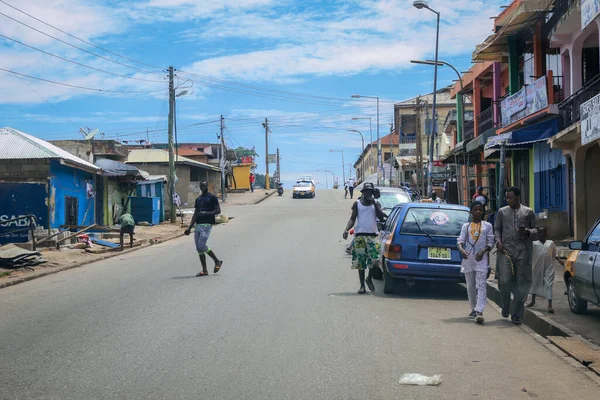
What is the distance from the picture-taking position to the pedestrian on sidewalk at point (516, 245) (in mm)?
8906

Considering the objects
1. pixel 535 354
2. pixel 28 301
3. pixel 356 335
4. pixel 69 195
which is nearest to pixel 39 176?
pixel 69 195

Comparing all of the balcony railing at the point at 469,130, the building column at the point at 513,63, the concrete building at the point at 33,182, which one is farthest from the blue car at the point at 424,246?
the balcony railing at the point at 469,130

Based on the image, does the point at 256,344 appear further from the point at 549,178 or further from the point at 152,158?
the point at 152,158

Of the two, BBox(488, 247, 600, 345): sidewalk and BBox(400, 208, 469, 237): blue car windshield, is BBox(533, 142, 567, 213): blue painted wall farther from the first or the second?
BBox(400, 208, 469, 237): blue car windshield

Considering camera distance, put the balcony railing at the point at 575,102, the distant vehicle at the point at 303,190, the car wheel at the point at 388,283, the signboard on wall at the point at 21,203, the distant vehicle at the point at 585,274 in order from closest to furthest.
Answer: the distant vehicle at the point at 585,274
the car wheel at the point at 388,283
the balcony railing at the point at 575,102
the signboard on wall at the point at 21,203
the distant vehicle at the point at 303,190

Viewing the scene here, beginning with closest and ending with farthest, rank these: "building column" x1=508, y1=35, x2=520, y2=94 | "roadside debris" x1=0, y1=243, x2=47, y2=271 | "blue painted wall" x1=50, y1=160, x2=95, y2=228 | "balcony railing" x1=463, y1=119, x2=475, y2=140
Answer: "roadside debris" x1=0, y1=243, x2=47, y2=271
"blue painted wall" x1=50, y1=160, x2=95, y2=228
"building column" x1=508, y1=35, x2=520, y2=94
"balcony railing" x1=463, y1=119, x2=475, y2=140

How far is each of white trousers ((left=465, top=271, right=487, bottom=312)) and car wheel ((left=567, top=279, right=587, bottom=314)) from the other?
1.59 m

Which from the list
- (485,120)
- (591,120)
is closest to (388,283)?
(591,120)

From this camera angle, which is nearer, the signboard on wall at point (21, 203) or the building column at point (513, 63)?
the signboard on wall at point (21, 203)

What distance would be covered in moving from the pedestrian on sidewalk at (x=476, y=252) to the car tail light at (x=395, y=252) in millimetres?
2019

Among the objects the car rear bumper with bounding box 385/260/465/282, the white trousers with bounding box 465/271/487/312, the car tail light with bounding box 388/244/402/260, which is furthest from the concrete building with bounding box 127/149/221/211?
the white trousers with bounding box 465/271/487/312

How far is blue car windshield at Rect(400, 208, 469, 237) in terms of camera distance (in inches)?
453

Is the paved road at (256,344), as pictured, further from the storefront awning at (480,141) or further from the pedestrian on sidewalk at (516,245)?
the storefront awning at (480,141)

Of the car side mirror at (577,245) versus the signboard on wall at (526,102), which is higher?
the signboard on wall at (526,102)
